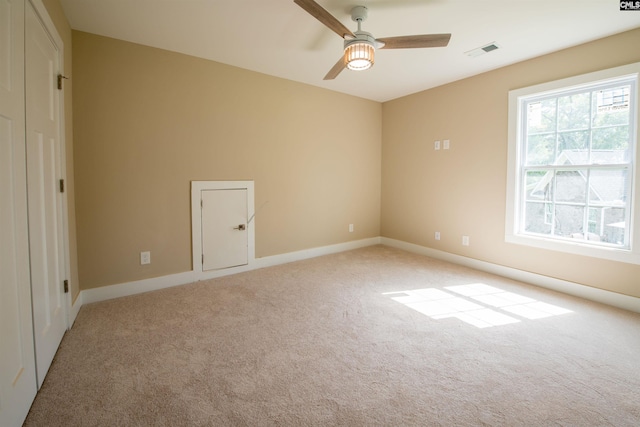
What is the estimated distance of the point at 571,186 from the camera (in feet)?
10.1

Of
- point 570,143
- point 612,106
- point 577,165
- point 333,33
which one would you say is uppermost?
point 333,33

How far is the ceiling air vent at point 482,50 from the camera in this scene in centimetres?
294

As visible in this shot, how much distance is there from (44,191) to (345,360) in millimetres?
2157

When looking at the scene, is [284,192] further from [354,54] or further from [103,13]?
[103,13]

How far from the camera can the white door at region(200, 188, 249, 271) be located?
343 centimetres

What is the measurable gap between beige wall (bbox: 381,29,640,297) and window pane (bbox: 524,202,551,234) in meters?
0.24

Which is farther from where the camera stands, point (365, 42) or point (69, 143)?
point (69, 143)

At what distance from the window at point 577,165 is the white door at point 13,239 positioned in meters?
4.19

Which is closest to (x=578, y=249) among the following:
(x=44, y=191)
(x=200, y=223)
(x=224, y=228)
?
(x=224, y=228)

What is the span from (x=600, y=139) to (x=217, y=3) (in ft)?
12.0

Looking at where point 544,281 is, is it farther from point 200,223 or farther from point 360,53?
point 200,223

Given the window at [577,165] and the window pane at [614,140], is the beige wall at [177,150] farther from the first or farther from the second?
the window pane at [614,140]

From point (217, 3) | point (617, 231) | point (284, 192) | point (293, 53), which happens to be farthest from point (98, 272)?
point (617, 231)

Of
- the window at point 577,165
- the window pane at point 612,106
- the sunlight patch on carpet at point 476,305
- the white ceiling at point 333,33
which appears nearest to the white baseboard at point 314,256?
the window at point 577,165
